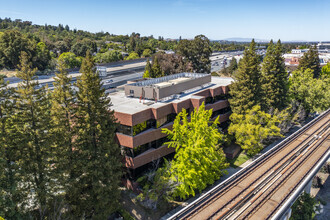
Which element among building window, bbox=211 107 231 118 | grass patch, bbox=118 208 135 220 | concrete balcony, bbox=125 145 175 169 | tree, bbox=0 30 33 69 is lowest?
grass patch, bbox=118 208 135 220

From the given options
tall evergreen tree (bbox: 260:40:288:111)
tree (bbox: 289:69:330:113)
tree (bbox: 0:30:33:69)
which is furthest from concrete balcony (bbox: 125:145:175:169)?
tree (bbox: 0:30:33:69)

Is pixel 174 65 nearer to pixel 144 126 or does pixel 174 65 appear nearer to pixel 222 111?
pixel 222 111

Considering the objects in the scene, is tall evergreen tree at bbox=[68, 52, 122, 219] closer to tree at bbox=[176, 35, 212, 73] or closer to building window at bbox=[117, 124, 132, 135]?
building window at bbox=[117, 124, 132, 135]

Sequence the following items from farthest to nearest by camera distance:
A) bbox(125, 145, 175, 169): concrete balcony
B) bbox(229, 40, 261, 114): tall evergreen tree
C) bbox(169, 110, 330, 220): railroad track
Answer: bbox(229, 40, 261, 114): tall evergreen tree < bbox(125, 145, 175, 169): concrete balcony < bbox(169, 110, 330, 220): railroad track

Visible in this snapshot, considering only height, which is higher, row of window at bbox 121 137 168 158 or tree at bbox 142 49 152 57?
tree at bbox 142 49 152 57

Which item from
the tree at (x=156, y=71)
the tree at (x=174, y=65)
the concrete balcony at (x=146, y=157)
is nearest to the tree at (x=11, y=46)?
the tree at (x=156, y=71)

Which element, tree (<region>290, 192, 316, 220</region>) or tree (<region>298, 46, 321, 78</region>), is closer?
tree (<region>290, 192, 316, 220</region>)

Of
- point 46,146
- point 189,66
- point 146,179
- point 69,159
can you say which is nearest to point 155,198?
point 146,179
